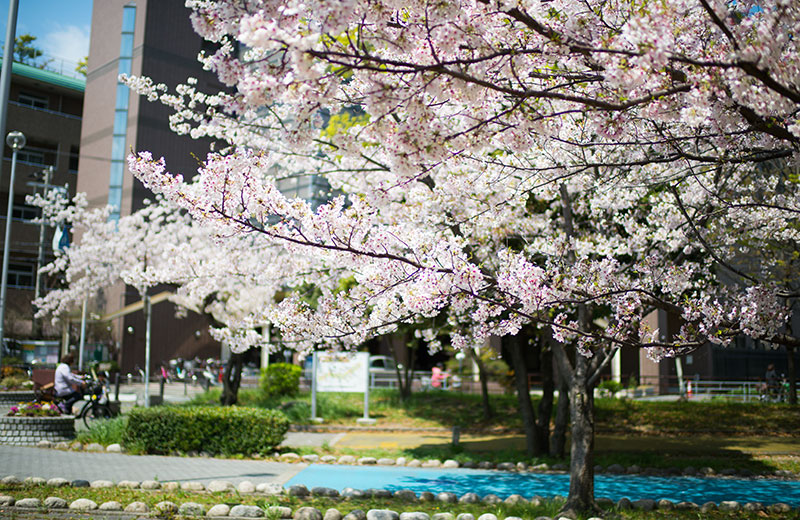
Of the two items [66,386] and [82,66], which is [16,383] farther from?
[82,66]

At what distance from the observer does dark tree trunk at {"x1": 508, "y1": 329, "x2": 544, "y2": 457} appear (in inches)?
509

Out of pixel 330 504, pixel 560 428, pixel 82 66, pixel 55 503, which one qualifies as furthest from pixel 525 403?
pixel 82 66

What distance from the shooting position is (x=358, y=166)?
10.8 metres

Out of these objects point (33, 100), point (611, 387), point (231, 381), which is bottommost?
point (611, 387)

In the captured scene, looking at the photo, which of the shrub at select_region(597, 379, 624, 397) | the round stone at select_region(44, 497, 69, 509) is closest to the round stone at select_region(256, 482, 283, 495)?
the round stone at select_region(44, 497, 69, 509)

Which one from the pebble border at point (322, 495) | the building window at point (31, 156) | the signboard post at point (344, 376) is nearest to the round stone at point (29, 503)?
the pebble border at point (322, 495)

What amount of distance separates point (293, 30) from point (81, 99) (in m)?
44.0

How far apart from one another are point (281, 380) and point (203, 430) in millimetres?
11234

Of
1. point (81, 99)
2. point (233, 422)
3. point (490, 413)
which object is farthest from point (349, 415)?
point (81, 99)

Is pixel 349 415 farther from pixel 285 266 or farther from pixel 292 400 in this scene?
pixel 285 266

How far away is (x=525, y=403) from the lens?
13.2 metres

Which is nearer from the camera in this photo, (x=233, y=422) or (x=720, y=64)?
(x=720, y=64)

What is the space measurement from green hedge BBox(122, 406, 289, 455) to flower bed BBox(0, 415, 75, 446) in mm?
1625

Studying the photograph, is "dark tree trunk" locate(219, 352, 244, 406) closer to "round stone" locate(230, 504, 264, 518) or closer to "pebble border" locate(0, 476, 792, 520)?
"pebble border" locate(0, 476, 792, 520)
